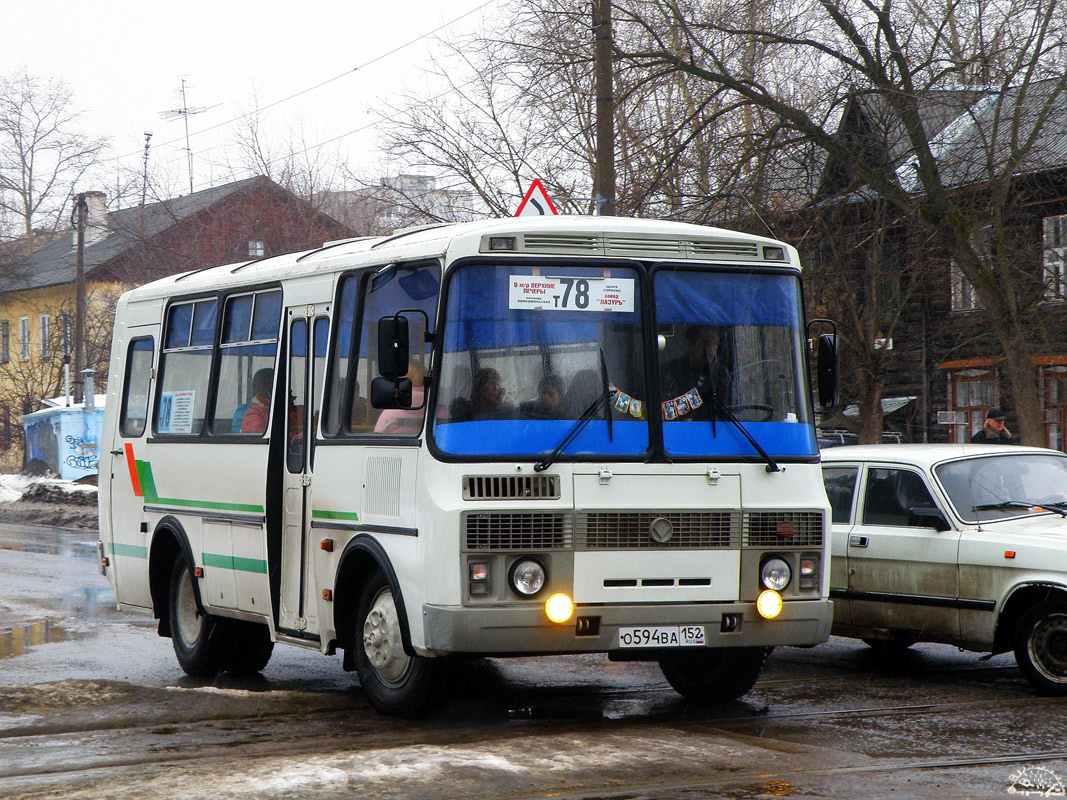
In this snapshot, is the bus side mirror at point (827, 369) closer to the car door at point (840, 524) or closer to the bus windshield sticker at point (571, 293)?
the bus windshield sticker at point (571, 293)

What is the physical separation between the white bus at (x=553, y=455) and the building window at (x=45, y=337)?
174 ft

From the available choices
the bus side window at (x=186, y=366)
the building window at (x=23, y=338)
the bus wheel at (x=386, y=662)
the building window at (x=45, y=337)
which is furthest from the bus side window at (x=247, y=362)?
the building window at (x=23, y=338)

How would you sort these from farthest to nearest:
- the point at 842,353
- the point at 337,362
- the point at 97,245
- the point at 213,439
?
the point at 97,245 → the point at 842,353 → the point at 213,439 → the point at 337,362

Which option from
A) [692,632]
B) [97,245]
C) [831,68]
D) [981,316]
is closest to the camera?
[692,632]

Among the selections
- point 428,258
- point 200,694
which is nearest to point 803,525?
point 428,258

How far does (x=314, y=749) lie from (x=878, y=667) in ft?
15.8

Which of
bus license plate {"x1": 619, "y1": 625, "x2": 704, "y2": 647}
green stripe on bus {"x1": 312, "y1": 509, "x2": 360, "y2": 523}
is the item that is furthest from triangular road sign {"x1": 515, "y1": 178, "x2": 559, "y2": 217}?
bus license plate {"x1": 619, "y1": 625, "x2": 704, "y2": 647}

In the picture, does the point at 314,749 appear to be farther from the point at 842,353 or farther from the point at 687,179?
the point at 842,353

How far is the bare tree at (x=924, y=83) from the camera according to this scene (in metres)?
19.6

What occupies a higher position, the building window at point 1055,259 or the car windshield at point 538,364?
the building window at point 1055,259

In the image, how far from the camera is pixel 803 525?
8.07m

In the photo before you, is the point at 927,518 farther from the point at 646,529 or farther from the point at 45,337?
the point at 45,337

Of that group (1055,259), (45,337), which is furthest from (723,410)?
(45,337)

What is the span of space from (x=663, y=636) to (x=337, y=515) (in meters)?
2.09
